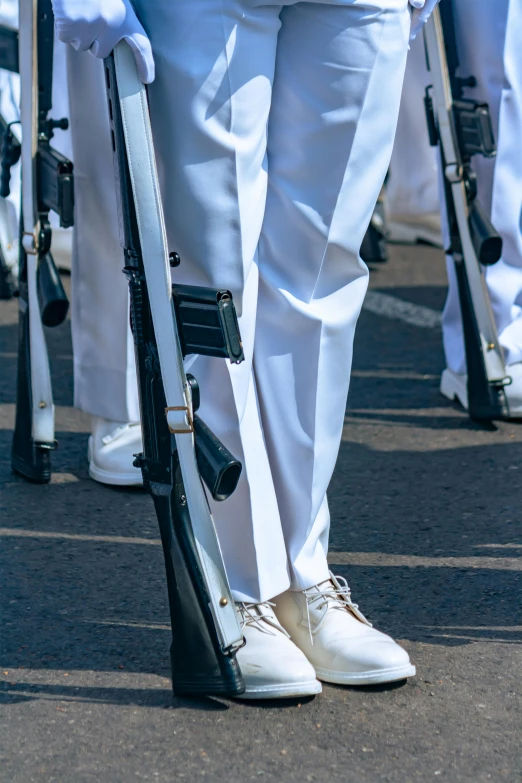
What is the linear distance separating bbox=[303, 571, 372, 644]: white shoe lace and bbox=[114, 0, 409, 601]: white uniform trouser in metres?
0.04

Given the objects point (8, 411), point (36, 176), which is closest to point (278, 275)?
point (36, 176)

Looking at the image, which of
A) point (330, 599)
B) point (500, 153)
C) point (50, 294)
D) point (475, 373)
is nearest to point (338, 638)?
point (330, 599)

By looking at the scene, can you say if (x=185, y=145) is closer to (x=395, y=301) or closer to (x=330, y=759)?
(x=330, y=759)

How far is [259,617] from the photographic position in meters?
2.10

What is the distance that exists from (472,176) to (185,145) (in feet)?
5.31

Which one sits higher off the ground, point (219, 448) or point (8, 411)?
point (219, 448)

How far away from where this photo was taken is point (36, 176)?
2857mm

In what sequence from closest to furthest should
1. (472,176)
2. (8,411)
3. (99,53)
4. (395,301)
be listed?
(99,53)
(472,176)
(8,411)
(395,301)

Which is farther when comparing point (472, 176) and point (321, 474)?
point (472, 176)

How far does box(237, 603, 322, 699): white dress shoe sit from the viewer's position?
1.99 m

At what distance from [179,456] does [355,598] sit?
2.15 feet

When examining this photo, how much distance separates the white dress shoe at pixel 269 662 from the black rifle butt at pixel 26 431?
40.6 inches

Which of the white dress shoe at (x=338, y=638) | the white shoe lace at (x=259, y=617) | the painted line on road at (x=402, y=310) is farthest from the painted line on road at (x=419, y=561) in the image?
the painted line on road at (x=402, y=310)

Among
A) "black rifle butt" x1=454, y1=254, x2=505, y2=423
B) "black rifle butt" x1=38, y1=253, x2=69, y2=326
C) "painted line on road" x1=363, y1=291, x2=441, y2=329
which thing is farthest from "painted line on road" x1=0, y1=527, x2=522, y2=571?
"painted line on road" x1=363, y1=291, x2=441, y2=329
